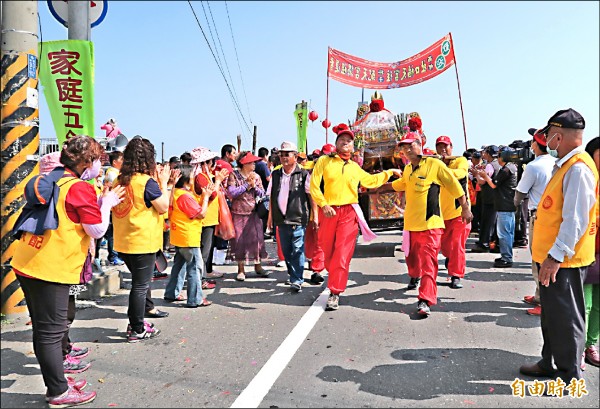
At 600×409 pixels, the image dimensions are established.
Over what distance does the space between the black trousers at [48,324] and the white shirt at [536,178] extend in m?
4.69

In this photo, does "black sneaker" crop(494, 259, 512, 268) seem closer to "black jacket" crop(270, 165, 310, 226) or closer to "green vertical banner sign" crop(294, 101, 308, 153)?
"black jacket" crop(270, 165, 310, 226)

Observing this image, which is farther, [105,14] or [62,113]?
[105,14]

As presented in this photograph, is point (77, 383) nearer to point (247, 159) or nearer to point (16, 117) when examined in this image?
point (16, 117)

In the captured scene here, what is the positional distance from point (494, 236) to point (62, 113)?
8.50 metres

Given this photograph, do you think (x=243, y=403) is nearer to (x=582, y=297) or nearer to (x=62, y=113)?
(x=582, y=297)

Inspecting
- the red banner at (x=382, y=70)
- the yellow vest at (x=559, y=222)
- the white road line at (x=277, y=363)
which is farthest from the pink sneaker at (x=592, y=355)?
the red banner at (x=382, y=70)

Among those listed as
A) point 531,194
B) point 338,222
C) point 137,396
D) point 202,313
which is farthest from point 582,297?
point 202,313

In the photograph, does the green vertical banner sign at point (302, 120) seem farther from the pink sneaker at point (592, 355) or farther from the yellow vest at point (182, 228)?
the pink sneaker at point (592, 355)

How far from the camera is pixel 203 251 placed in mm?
6340

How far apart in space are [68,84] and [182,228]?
7.19ft

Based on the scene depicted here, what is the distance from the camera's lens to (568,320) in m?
3.11

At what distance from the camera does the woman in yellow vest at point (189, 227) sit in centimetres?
534

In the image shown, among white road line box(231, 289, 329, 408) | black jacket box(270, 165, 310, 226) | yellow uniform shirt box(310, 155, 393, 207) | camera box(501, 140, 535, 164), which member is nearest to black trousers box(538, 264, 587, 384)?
white road line box(231, 289, 329, 408)

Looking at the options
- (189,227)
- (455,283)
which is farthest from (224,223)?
(455,283)
